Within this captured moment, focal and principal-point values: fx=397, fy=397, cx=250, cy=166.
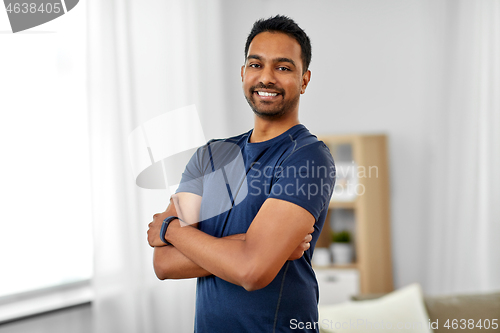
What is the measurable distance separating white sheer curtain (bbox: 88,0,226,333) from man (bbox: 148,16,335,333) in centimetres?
102

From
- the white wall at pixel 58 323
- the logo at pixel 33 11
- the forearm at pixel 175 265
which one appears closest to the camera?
the forearm at pixel 175 265

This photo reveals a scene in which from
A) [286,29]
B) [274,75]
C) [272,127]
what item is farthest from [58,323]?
[286,29]

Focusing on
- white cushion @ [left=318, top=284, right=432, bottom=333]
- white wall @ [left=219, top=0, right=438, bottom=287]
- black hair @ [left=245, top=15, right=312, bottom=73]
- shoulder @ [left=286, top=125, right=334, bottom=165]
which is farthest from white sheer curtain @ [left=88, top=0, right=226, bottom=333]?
shoulder @ [left=286, top=125, right=334, bottom=165]

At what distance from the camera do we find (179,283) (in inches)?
94.2

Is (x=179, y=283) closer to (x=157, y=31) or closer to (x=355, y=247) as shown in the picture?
(x=355, y=247)

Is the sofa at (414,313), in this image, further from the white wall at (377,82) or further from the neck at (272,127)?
the neck at (272,127)

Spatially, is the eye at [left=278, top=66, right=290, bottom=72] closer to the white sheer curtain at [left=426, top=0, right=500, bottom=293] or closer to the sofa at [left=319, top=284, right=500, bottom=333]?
the sofa at [left=319, top=284, right=500, bottom=333]

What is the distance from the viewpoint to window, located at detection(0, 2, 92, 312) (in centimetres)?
189

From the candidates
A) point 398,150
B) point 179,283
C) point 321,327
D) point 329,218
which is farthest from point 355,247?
point 179,283

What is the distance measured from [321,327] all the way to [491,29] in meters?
2.21

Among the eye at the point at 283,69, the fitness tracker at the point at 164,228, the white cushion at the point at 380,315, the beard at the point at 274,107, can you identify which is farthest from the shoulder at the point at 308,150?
the white cushion at the point at 380,315

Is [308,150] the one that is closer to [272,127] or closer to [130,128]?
[272,127]

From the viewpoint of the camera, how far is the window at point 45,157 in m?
1.89

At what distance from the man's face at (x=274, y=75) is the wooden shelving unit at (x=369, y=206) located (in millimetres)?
1496
